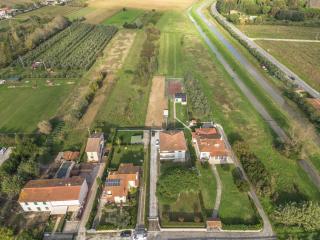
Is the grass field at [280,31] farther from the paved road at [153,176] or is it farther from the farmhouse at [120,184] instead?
the farmhouse at [120,184]

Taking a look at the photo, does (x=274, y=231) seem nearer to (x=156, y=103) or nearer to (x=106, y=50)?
(x=156, y=103)

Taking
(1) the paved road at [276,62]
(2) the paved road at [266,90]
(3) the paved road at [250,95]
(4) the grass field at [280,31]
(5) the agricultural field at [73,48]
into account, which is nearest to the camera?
(2) the paved road at [266,90]

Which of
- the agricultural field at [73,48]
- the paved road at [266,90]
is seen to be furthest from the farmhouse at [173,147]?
the agricultural field at [73,48]

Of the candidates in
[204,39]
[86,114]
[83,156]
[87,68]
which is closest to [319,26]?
[204,39]

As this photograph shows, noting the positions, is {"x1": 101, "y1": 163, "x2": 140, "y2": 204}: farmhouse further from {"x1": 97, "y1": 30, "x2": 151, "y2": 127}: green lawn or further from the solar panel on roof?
{"x1": 97, "y1": 30, "x2": 151, "y2": 127}: green lawn

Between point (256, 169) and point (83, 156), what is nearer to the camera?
point (256, 169)

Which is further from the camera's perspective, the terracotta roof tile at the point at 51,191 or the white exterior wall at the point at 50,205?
the white exterior wall at the point at 50,205
